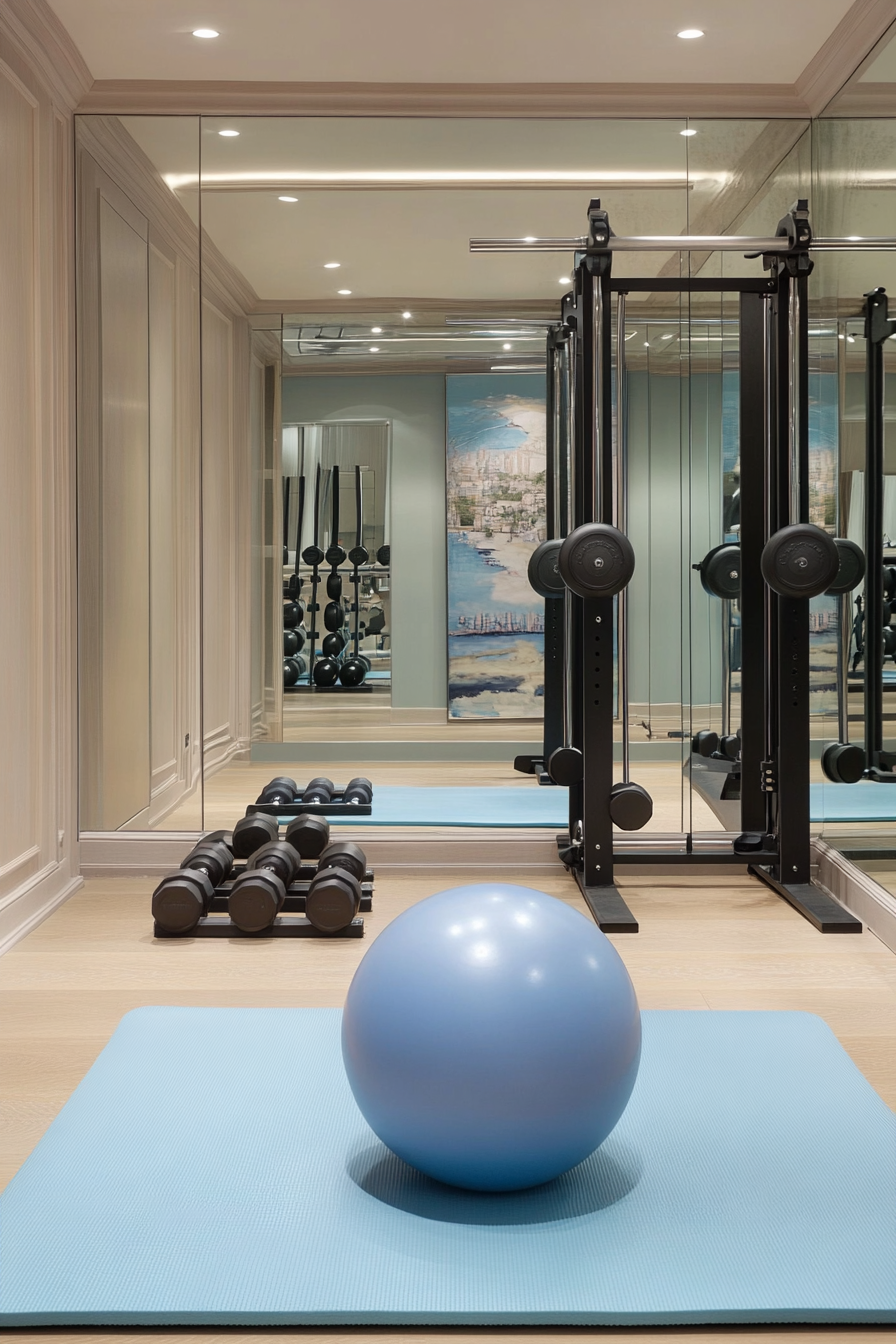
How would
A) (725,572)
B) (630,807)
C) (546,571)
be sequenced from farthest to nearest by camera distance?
(546,571), (725,572), (630,807)

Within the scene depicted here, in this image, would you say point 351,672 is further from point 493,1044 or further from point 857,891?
point 493,1044

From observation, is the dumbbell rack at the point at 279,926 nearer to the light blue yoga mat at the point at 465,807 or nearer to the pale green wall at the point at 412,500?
the light blue yoga mat at the point at 465,807

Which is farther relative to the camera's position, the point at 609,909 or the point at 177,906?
the point at 609,909

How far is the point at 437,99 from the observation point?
4.14 meters

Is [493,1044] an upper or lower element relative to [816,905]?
upper

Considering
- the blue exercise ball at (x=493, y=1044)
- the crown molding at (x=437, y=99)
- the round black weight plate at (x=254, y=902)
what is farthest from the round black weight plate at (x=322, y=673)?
the blue exercise ball at (x=493, y=1044)

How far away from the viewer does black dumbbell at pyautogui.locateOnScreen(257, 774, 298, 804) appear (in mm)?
4281

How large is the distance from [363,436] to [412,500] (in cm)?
29

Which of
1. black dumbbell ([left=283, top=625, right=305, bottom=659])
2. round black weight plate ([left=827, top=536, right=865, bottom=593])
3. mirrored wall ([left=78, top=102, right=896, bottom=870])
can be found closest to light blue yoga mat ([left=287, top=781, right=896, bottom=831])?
mirrored wall ([left=78, top=102, right=896, bottom=870])

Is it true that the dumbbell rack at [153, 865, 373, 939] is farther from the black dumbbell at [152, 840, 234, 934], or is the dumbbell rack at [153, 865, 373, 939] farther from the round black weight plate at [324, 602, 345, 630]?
the round black weight plate at [324, 602, 345, 630]

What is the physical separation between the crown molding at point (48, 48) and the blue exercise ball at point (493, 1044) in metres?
2.97

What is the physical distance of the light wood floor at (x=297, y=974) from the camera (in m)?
2.50

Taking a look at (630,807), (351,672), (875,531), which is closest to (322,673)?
(351,672)

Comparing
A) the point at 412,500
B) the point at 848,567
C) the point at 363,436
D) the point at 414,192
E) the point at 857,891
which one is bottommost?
the point at 857,891
